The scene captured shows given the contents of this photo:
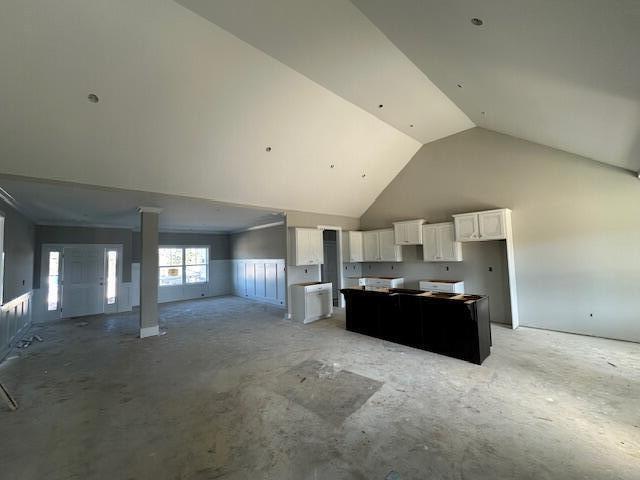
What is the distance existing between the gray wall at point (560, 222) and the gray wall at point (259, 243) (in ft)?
15.6

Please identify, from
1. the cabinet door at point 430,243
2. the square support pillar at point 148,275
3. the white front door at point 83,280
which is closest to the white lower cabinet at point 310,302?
the cabinet door at point 430,243

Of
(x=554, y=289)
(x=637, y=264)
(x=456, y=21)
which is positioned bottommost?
(x=554, y=289)

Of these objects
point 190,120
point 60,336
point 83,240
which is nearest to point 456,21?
point 190,120

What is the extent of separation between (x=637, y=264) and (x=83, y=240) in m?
12.2

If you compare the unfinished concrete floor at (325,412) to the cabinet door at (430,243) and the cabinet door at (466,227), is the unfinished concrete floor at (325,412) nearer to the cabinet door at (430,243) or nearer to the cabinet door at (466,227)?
the cabinet door at (466,227)

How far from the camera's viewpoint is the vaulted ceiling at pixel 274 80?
6.97 ft

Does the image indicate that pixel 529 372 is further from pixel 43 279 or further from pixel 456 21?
pixel 43 279

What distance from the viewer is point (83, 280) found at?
23.9 ft

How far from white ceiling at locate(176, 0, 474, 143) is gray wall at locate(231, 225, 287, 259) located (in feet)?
14.9

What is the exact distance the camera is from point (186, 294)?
9.39 metres

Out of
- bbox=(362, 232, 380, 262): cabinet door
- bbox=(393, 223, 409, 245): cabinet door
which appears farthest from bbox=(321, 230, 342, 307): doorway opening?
bbox=(393, 223, 409, 245): cabinet door

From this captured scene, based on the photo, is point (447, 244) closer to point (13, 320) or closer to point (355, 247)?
point (355, 247)

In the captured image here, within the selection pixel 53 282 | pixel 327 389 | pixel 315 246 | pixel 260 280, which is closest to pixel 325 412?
pixel 327 389

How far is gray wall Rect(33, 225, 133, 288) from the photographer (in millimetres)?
6715
